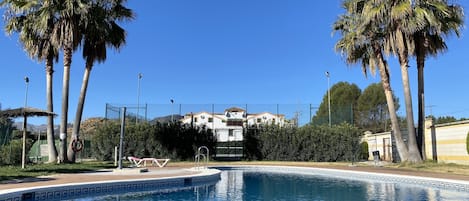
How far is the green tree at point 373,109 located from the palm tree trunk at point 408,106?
80.1 ft

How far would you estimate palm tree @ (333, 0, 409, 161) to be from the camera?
56.6ft

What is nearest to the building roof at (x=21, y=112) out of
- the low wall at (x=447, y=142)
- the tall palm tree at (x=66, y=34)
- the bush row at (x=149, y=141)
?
the tall palm tree at (x=66, y=34)

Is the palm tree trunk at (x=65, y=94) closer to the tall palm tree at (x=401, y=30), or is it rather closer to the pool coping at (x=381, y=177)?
the pool coping at (x=381, y=177)

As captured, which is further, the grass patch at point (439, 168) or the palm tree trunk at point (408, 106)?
the palm tree trunk at point (408, 106)

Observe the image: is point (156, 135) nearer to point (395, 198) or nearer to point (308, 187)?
point (308, 187)

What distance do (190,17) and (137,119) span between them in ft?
22.2

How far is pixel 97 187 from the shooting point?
8.86 metres

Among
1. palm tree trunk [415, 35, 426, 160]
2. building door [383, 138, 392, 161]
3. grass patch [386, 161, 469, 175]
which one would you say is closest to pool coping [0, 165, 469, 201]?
grass patch [386, 161, 469, 175]

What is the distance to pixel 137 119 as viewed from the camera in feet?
77.2

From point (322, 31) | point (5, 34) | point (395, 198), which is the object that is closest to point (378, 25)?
point (322, 31)

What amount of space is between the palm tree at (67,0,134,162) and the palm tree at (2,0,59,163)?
3.61 ft

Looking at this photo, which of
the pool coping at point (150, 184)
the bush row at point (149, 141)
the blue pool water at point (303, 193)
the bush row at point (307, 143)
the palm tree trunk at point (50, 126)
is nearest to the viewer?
the pool coping at point (150, 184)

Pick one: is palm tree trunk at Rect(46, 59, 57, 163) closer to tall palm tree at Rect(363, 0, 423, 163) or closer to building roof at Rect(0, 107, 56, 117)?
building roof at Rect(0, 107, 56, 117)

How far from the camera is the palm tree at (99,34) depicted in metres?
16.3
